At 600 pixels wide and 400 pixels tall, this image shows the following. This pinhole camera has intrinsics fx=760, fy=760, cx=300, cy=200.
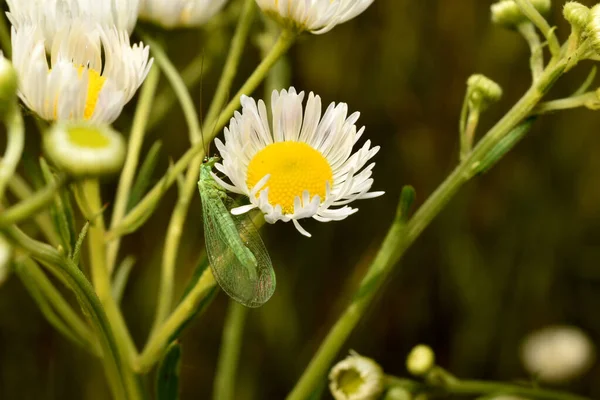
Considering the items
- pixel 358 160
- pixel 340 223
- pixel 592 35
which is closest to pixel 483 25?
pixel 340 223

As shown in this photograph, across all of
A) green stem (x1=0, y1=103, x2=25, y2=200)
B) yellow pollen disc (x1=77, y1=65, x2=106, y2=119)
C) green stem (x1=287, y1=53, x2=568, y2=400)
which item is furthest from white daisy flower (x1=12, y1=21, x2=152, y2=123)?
green stem (x1=287, y1=53, x2=568, y2=400)

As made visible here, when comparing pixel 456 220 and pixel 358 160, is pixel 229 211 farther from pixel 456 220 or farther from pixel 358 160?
pixel 456 220

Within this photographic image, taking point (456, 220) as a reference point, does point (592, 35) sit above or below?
below

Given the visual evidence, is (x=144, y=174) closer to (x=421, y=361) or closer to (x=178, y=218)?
(x=178, y=218)

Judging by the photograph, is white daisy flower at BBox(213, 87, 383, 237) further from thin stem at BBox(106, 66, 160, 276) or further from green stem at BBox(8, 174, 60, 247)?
green stem at BBox(8, 174, 60, 247)

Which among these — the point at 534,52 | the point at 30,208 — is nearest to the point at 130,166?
the point at 30,208

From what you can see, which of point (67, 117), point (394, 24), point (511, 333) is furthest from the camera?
point (394, 24)

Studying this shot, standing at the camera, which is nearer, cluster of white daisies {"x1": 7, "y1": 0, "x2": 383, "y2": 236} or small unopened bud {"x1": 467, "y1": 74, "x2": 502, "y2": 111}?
cluster of white daisies {"x1": 7, "y1": 0, "x2": 383, "y2": 236}
